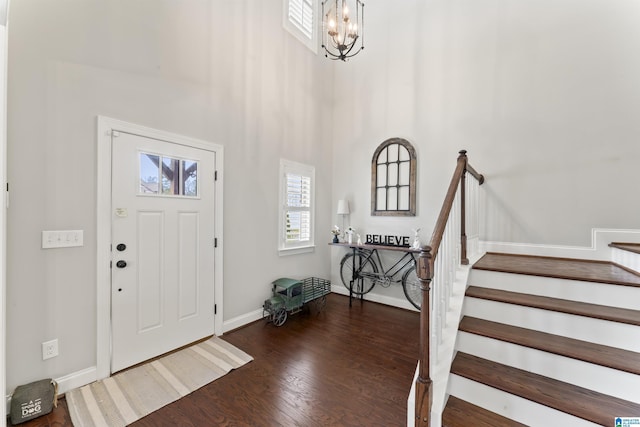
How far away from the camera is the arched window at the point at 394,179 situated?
3874 millimetres

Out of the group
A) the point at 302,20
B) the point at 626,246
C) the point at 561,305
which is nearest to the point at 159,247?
the point at 561,305

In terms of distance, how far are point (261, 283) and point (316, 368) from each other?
1.44 m

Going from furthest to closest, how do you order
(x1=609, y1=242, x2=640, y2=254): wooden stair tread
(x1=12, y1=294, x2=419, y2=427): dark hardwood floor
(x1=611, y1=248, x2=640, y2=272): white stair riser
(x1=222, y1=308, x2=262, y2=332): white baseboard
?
(x1=222, y1=308, x2=262, y2=332): white baseboard, (x1=609, y1=242, x2=640, y2=254): wooden stair tread, (x1=611, y1=248, x2=640, y2=272): white stair riser, (x1=12, y1=294, x2=419, y2=427): dark hardwood floor

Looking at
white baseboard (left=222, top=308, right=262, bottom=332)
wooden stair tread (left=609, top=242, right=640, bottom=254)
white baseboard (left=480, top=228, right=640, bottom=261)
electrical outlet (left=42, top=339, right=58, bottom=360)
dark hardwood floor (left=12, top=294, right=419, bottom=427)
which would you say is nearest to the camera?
dark hardwood floor (left=12, top=294, right=419, bottom=427)

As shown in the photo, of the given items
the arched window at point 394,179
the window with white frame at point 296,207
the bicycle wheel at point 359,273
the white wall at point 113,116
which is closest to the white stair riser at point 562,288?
the arched window at point 394,179

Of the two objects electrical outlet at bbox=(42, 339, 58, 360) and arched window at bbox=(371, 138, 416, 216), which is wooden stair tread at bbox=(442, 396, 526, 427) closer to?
arched window at bbox=(371, 138, 416, 216)

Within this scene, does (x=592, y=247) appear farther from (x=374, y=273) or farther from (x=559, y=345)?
(x=374, y=273)

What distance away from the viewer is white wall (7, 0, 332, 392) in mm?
1916

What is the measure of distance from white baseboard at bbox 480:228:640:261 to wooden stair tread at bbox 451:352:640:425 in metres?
1.78

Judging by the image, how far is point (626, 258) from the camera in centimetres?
235

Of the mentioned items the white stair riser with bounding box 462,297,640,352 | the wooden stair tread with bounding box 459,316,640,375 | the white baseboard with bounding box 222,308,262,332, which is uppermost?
the white stair riser with bounding box 462,297,640,352

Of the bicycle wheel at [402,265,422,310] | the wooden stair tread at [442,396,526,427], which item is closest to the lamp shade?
the bicycle wheel at [402,265,422,310]

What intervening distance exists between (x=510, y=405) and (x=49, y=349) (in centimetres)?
320

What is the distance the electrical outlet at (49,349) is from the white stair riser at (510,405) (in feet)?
9.48
